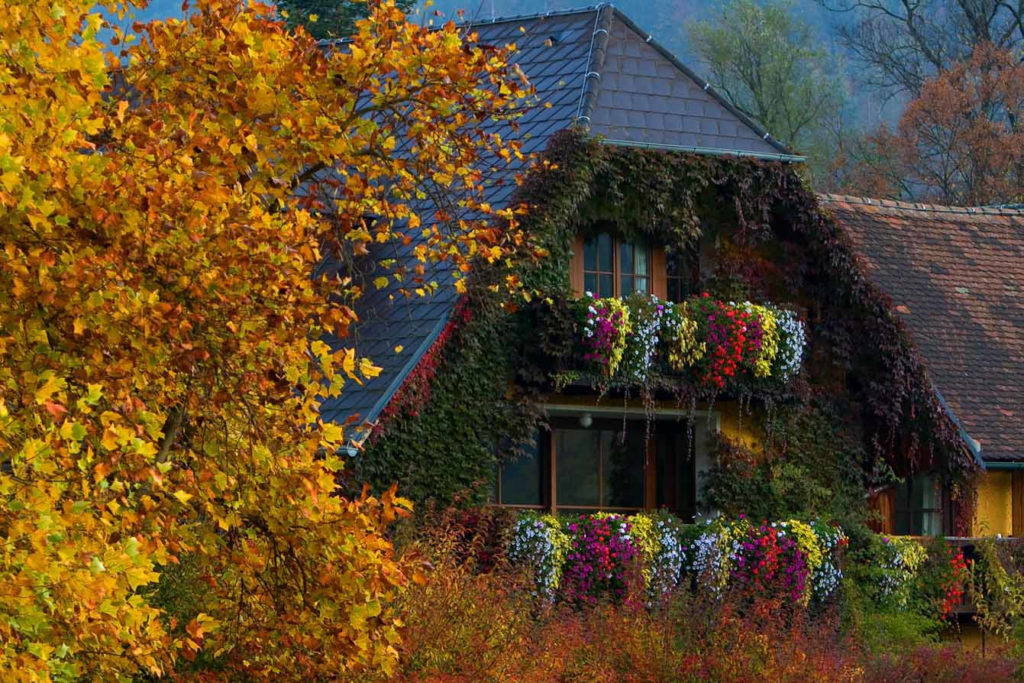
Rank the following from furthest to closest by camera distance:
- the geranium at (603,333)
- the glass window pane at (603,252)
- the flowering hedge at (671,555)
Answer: the glass window pane at (603,252)
the geranium at (603,333)
the flowering hedge at (671,555)

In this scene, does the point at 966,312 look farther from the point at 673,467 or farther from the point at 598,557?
the point at 598,557

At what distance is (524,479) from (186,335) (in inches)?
437

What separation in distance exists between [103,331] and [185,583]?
4099 millimetres

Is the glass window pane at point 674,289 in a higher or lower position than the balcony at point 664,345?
higher

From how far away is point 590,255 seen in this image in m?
20.1

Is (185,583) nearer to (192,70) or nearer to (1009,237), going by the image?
(192,70)

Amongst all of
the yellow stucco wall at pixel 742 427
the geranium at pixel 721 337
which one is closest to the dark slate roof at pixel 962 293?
the yellow stucco wall at pixel 742 427

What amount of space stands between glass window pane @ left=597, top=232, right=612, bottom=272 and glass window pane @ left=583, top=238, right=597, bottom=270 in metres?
0.06

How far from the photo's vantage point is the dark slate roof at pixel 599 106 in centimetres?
1867

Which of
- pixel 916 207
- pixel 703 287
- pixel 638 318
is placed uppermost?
pixel 916 207

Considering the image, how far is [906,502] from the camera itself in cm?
2298

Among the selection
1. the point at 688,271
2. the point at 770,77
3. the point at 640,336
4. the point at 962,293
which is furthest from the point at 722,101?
the point at 770,77

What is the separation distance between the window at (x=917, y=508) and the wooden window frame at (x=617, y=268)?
16.4 ft

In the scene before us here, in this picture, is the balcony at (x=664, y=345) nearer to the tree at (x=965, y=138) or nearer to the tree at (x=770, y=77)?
the tree at (x=965, y=138)
